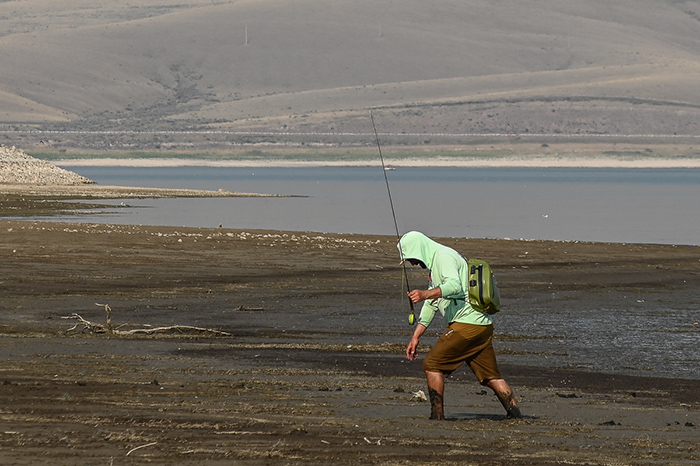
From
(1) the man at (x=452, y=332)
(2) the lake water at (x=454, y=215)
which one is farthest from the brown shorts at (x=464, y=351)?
(2) the lake water at (x=454, y=215)

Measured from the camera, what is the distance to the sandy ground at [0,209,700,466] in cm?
816

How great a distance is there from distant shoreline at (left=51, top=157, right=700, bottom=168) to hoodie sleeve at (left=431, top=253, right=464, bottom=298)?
16581 centimetres

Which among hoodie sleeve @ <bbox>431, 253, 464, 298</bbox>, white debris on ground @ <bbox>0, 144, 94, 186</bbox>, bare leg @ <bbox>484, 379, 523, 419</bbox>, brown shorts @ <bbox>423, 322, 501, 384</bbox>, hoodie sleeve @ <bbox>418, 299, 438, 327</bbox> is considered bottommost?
white debris on ground @ <bbox>0, 144, 94, 186</bbox>

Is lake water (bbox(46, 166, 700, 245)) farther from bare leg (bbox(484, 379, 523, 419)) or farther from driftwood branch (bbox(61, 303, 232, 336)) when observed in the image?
bare leg (bbox(484, 379, 523, 419))

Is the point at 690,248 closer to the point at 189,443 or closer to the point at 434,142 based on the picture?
the point at 189,443

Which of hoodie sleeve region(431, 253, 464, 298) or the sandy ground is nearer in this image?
the sandy ground

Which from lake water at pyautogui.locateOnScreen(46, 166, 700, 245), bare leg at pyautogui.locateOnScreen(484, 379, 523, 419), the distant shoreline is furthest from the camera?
the distant shoreline

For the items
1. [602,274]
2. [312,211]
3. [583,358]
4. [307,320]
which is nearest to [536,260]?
[602,274]

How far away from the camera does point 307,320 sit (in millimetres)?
16156

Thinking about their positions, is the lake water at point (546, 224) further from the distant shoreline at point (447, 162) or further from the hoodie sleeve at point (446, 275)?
the distant shoreline at point (447, 162)

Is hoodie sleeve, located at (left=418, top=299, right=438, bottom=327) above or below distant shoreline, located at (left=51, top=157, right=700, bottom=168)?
above

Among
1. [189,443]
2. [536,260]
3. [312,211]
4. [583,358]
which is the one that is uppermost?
[189,443]

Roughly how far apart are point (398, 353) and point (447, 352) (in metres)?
3.97

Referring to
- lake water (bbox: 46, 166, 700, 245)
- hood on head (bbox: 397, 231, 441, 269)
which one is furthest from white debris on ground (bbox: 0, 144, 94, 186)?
hood on head (bbox: 397, 231, 441, 269)
